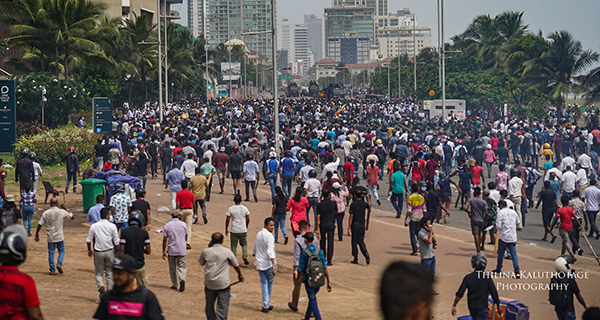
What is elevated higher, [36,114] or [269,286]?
[36,114]

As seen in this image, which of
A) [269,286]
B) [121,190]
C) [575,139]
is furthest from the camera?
[575,139]

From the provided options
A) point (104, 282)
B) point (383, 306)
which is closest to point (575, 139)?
point (104, 282)

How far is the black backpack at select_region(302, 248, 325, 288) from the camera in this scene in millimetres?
9539

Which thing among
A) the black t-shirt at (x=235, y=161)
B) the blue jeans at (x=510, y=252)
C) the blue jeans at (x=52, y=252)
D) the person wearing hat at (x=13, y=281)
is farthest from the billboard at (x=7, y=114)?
the person wearing hat at (x=13, y=281)

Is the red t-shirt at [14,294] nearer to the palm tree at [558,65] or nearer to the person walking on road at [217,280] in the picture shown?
the person walking on road at [217,280]

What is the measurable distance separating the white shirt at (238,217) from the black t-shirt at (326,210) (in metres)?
1.41

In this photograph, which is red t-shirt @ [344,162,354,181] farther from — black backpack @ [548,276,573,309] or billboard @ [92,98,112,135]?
billboard @ [92,98,112,135]

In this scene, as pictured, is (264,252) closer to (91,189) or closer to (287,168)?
(91,189)

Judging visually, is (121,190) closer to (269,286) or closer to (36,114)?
(269,286)

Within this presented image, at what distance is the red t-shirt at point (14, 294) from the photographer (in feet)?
16.6

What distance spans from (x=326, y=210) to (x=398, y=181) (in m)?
5.31

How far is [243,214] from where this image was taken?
1273cm

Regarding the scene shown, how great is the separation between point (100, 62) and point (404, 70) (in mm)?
66739

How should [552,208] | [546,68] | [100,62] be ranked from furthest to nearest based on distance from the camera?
[546,68], [100,62], [552,208]
